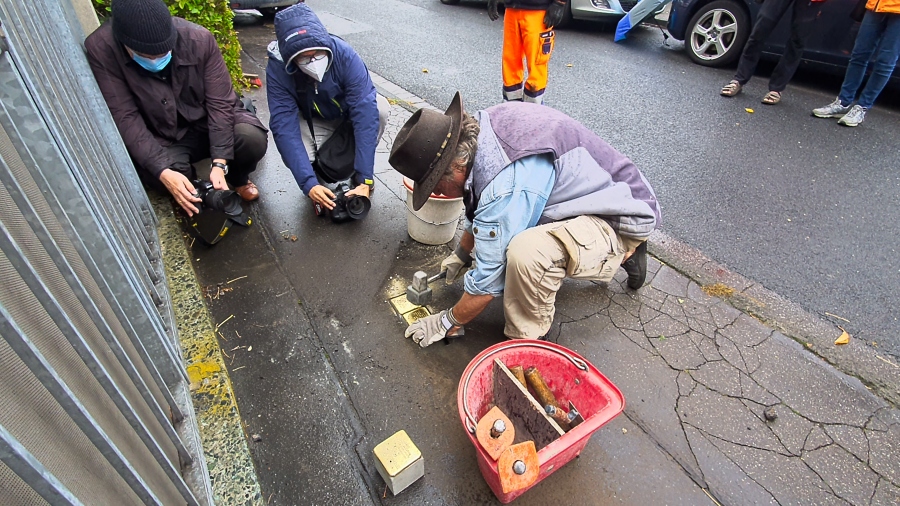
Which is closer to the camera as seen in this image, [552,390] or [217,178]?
[552,390]

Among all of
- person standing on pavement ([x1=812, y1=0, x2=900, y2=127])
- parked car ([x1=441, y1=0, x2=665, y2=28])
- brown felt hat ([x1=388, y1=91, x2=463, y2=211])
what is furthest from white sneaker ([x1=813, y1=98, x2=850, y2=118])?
brown felt hat ([x1=388, y1=91, x2=463, y2=211])

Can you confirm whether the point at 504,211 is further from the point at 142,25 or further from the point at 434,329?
the point at 142,25

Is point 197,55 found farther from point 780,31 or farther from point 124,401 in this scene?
point 780,31

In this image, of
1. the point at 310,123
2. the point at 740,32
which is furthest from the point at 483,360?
the point at 740,32

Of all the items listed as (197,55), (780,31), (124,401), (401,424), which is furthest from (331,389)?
(780,31)

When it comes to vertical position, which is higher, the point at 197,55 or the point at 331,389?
the point at 197,55

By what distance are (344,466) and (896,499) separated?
2140 mm

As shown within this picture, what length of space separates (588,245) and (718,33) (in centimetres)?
543

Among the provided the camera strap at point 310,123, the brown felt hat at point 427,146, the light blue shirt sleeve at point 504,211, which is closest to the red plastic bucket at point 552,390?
the light blue shirt sleeve at point 504,211

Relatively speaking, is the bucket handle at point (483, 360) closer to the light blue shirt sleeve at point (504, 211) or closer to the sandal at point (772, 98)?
the light blue shirt sleeve at point (504, 211)

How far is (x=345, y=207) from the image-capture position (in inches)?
120

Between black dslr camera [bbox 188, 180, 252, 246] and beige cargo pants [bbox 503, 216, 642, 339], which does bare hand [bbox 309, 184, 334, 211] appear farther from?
beige cargo pants [bbox 503, 216, 642, 339]

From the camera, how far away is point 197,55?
8.81ft

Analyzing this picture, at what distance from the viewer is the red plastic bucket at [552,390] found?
156cm
